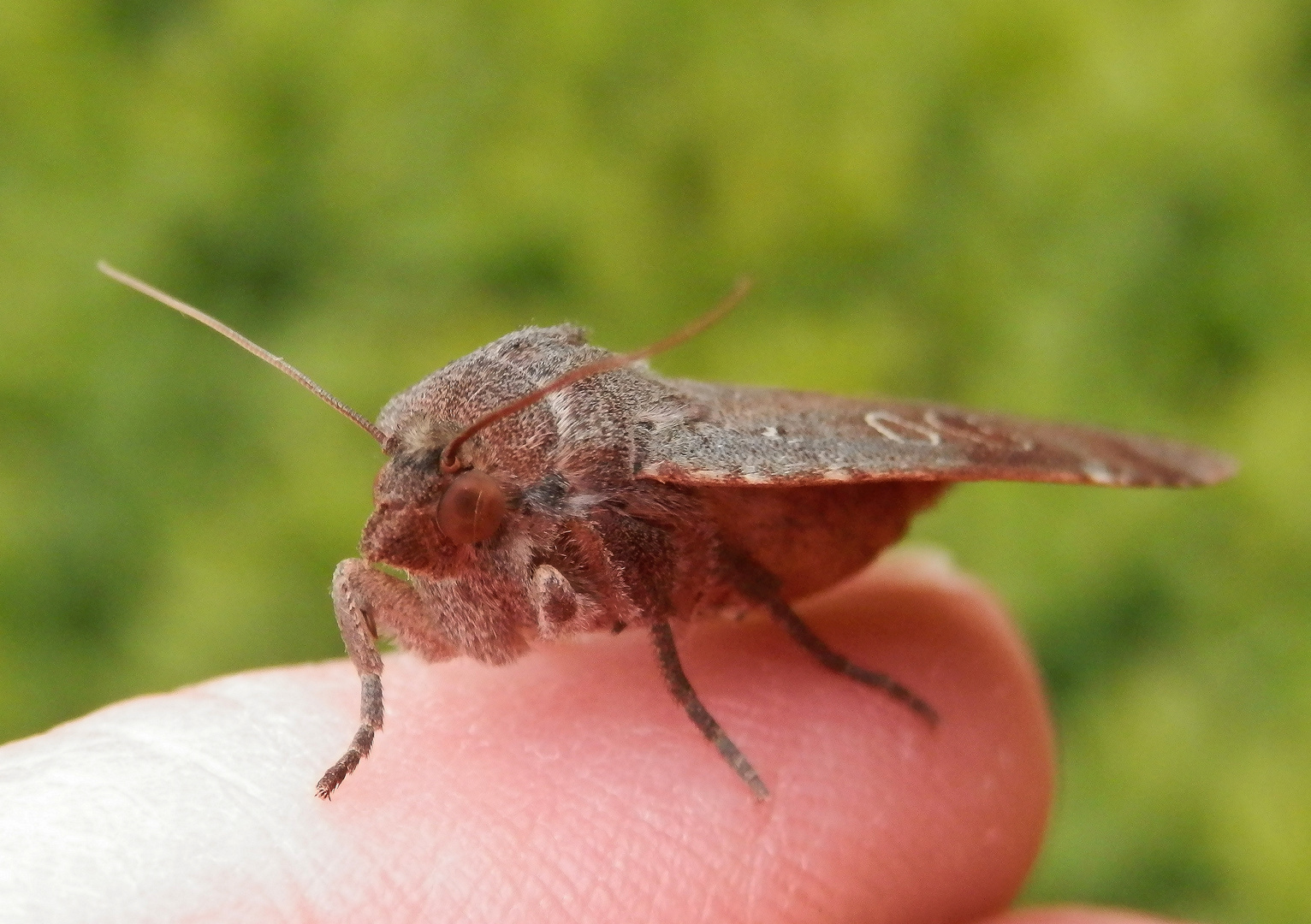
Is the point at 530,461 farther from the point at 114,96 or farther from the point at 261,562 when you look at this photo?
the point at 114,96

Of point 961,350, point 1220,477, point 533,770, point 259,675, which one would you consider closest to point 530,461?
point 533,770

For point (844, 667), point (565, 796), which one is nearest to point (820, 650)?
point (844, 667)

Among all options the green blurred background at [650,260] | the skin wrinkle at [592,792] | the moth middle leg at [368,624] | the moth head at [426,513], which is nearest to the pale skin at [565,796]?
the skin wrinkle at [592,792]

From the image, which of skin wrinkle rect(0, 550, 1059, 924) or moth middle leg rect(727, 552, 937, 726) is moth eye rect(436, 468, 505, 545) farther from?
moth middle leg rect(727, 552, 937, 726)

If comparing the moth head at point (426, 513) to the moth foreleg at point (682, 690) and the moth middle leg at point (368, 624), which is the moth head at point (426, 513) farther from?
the moth foreleg at point (682, 690)

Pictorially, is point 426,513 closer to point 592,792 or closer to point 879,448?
point 592,792

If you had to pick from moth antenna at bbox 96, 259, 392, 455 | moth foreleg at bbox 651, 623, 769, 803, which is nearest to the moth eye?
moth antenna at bbox 96, 259, 392, 455

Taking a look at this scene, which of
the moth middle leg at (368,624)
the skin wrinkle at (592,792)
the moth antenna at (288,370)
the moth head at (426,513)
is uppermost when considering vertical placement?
the moth antenna at (288,370)
